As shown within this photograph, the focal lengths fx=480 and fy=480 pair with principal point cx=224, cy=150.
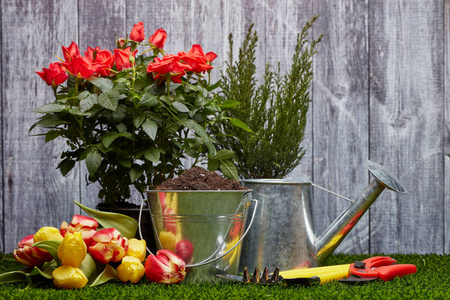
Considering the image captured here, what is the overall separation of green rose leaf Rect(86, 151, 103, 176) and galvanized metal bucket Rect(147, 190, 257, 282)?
0.41ft

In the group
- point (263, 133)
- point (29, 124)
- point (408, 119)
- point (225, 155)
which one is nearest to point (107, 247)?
point (225, 155)

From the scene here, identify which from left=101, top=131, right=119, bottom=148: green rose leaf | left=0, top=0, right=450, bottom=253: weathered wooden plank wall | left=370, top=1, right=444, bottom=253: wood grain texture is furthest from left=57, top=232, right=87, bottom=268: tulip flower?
left=370, top=1, right=444, bottom=253: wood grain texture

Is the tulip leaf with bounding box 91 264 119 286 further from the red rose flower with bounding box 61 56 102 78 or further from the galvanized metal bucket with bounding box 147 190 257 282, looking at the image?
the red rose flower with bounding box 61 56 102 78

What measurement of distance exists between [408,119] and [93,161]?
1.07 m

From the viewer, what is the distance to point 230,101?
111 cm

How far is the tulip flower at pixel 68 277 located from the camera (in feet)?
2.73

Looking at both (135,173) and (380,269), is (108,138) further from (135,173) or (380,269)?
(380,269)

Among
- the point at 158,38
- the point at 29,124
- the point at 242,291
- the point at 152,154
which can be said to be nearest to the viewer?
the point at 242,291

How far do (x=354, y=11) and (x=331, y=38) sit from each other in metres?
0.12

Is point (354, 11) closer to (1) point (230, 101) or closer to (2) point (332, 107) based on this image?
(2) point (332, 107)

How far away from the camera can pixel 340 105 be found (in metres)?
1.59

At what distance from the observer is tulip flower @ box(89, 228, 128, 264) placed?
2.86ft

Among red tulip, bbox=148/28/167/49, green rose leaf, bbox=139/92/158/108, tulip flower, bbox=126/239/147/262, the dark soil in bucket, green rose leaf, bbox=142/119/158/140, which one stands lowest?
tulip flower, bbox=126/239/147/262

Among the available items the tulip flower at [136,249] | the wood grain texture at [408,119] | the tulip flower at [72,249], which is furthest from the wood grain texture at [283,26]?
the tulip flower at [72,249]
